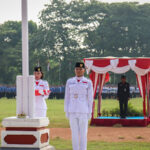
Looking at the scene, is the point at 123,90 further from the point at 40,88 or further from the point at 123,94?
the point at 40,88

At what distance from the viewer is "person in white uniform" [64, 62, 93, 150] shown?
354 inches

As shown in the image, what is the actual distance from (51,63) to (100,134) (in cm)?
5677

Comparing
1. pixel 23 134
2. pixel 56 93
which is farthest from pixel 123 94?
pixel 56 93

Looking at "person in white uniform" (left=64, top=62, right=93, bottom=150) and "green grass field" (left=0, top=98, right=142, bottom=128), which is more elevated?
"person in white uniform" (left=64, top=62, right=93, bottom=150)

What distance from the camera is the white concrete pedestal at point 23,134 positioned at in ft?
30.7

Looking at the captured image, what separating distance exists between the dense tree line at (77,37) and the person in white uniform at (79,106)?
55.3 meters

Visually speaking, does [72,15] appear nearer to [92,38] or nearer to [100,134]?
[92,38]

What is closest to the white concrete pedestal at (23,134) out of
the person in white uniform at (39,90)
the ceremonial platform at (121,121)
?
the person in white uniform at (39,90)

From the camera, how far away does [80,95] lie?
29.8ft

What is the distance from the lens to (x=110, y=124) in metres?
18.4

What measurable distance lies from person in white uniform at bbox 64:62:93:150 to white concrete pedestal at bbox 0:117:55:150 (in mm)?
679

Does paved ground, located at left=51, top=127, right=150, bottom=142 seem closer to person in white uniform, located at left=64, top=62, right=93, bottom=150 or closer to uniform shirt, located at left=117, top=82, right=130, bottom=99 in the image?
uniform shirt, located at left=117, top=82, right=130, bottom=99

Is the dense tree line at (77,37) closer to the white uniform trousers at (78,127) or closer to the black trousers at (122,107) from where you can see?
the black trousers at (122,107)

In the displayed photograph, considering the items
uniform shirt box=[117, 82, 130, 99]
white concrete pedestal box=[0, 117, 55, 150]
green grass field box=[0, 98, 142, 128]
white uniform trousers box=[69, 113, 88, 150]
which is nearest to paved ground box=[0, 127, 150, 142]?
uniform shirt box=[117, 82, 130, 99]
